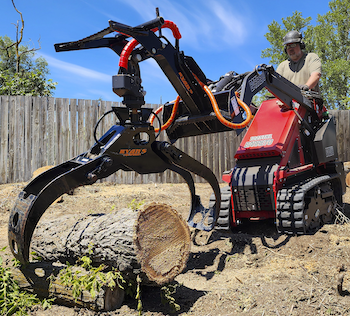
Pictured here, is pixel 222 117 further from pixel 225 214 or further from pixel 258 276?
pixel 225 214

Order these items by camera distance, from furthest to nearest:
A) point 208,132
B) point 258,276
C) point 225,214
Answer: point 225,214 < point 208,132 < point 258,276

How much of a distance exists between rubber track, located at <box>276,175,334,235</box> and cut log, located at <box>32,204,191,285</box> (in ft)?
5.65

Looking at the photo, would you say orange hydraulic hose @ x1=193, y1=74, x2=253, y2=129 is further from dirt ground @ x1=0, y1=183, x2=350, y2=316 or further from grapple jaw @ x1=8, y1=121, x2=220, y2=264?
dirt ground @ x1=0, y1=183, x2=350, y2=316

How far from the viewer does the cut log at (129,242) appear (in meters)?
2.88

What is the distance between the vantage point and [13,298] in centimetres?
309

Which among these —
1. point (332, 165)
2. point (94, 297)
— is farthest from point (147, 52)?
point (332, 165)

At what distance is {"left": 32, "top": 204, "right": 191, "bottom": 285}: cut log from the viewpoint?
9.43ft

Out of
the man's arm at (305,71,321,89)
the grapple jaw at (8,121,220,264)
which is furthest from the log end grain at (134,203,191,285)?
the man's arm at (305,71,321,89)

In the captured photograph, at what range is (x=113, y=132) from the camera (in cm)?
339

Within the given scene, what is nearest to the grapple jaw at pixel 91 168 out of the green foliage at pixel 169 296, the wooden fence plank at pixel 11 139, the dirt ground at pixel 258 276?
the dirt ground at pixel 258 276

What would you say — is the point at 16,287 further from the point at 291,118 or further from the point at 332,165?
the point at 332,165

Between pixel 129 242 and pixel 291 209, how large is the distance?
2470 mm

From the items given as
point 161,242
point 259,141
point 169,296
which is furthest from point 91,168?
point 259,141

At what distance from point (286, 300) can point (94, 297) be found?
62.9 inches
